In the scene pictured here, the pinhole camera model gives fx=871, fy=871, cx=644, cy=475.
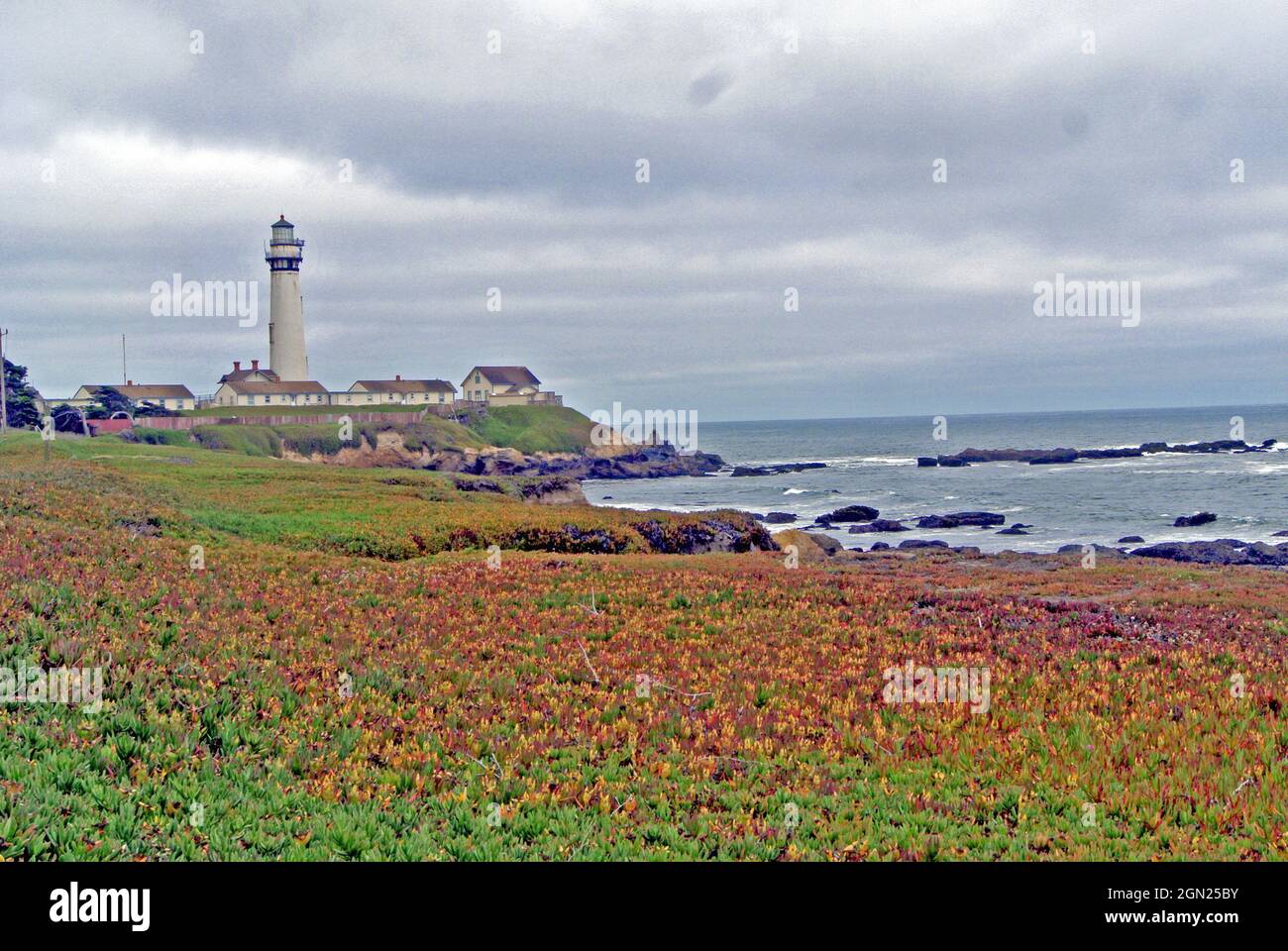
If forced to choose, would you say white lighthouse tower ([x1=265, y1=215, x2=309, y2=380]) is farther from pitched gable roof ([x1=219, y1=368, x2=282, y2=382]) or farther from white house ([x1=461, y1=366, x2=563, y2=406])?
white house ([x1=461, y1=366, x2=563, y2=406])

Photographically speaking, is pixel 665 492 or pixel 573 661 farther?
pixel 665 492

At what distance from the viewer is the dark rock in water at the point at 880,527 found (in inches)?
2520

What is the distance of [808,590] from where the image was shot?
20.3m

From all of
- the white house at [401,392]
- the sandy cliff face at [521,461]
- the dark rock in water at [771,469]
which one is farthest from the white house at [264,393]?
the dark rock in water at [771,469]

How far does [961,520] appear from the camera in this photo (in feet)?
218

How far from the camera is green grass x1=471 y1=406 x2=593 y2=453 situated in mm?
141500

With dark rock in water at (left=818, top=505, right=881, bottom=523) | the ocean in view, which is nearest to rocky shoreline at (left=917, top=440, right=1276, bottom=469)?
the ocean

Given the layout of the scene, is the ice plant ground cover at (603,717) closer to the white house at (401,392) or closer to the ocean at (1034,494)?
the ocean at (1034,494)
